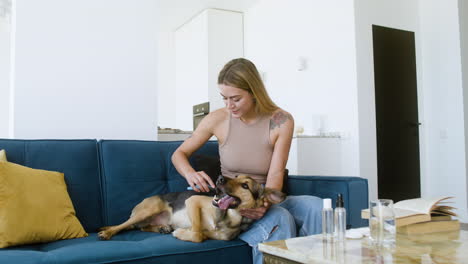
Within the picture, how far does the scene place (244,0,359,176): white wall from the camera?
4.41 metres

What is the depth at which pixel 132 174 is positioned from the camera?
2166 mm

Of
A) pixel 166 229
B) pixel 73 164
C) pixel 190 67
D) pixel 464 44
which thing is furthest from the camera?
pixel 190 67

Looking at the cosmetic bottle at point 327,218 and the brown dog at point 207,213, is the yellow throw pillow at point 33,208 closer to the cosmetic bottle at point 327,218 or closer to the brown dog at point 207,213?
the brown dog at point 207,213

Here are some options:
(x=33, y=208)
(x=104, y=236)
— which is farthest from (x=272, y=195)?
(x=33, y=208)

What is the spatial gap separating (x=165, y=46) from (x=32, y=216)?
20.5 ft

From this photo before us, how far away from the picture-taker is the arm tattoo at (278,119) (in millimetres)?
2033

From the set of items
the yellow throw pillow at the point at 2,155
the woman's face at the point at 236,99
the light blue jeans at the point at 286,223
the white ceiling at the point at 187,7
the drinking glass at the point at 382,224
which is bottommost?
the light blue jeans at the point at 286,223

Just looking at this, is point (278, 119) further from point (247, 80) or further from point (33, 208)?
point (33, 208)

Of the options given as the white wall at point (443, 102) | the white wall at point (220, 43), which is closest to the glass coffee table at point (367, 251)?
the white wall at point (443, 102)

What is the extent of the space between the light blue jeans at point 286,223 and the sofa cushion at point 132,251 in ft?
0.21

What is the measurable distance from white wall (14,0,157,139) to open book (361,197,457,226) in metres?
1.79

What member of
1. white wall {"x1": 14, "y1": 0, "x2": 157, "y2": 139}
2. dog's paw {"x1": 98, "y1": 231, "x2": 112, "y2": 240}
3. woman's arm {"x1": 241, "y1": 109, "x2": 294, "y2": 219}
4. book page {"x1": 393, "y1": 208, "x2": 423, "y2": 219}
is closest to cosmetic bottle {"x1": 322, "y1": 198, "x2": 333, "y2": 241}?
book page {"x1": 393, "y1": 208, "x2": 423, "y2": 219}

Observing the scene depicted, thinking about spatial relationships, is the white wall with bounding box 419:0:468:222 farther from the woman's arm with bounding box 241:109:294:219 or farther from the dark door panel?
the woman's arm with bounding box 241:109:294:219

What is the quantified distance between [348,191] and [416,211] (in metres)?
0.51
